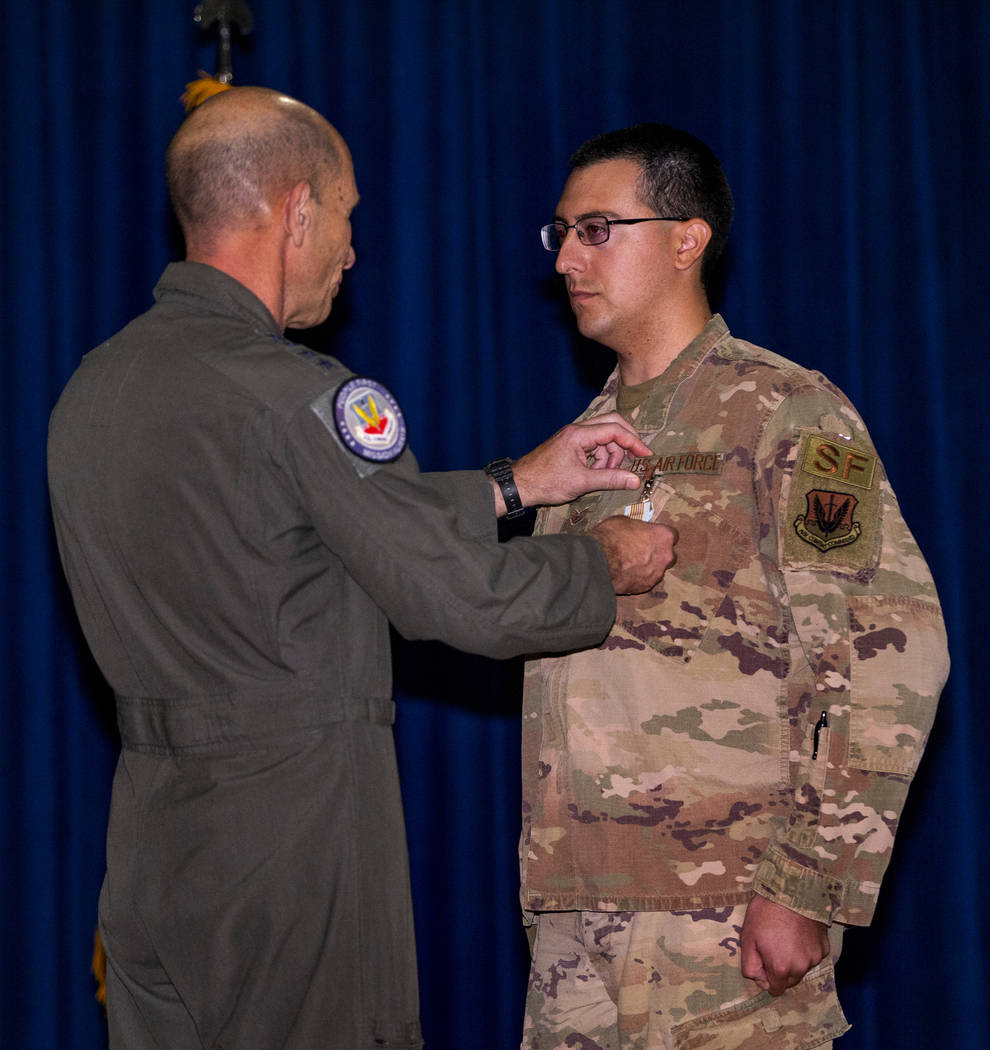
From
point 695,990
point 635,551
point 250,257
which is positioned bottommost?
point 695,990

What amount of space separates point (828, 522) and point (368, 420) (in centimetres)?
69

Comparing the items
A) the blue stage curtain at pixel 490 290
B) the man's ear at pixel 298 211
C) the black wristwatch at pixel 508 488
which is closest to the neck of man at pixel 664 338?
the black wristwatch at pixel 508 488

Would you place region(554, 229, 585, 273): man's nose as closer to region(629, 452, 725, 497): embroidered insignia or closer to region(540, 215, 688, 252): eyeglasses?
region(540, 215, 688, 252): eyeglasses

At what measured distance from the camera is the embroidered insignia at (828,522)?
1795 mm

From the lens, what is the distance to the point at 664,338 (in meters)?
2.14

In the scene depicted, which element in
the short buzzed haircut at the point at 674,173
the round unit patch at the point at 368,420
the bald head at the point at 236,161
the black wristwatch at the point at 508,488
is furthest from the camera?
the short buzzed haircut at the point at 674,173

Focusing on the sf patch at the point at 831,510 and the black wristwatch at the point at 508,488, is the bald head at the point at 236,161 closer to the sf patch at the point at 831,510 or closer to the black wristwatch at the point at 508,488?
the black wristwatch at the point at 508,488

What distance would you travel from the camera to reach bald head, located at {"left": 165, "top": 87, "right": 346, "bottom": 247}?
1.68 meters

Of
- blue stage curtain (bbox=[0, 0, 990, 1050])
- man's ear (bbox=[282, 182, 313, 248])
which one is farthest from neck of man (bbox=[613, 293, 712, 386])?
blue stage curtain (bbox=[0, 0, 990, 1050])

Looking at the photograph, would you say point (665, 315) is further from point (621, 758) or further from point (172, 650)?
point (172, 650)

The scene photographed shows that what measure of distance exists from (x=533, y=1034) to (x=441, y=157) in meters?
2.09

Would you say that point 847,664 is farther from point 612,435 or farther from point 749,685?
point 612,435

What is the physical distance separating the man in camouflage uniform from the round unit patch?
0.56 metres

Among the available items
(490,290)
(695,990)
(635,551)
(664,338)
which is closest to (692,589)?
(635,551)
